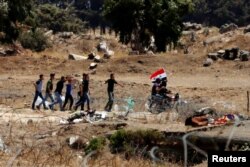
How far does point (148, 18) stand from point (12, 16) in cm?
909

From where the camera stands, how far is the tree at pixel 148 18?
124 ft

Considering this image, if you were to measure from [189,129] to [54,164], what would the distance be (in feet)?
19.4

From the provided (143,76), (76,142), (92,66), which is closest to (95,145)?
(76,142)

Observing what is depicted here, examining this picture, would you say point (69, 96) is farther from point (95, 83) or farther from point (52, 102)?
point (95, 83)

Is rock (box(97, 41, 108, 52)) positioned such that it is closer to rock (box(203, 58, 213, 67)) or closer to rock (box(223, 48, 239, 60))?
rock (box(223, 48, 239, 60))

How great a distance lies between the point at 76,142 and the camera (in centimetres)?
1380

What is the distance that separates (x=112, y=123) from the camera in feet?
51.0

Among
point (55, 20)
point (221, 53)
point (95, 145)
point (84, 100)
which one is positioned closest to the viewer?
point (95, 145)

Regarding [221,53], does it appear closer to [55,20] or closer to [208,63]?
[208,63]

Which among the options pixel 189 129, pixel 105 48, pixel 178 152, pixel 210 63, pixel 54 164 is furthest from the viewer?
pixel 105 48

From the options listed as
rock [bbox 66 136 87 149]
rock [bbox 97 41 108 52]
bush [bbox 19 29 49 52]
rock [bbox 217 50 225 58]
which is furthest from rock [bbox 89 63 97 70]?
rock [bbox 97 41 108 52]

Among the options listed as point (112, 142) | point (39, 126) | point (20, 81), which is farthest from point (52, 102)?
point (20, 81)

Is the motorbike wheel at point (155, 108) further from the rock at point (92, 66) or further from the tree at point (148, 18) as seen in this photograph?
the tree at point (148, 18)

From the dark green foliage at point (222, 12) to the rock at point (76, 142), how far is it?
85.7 m
